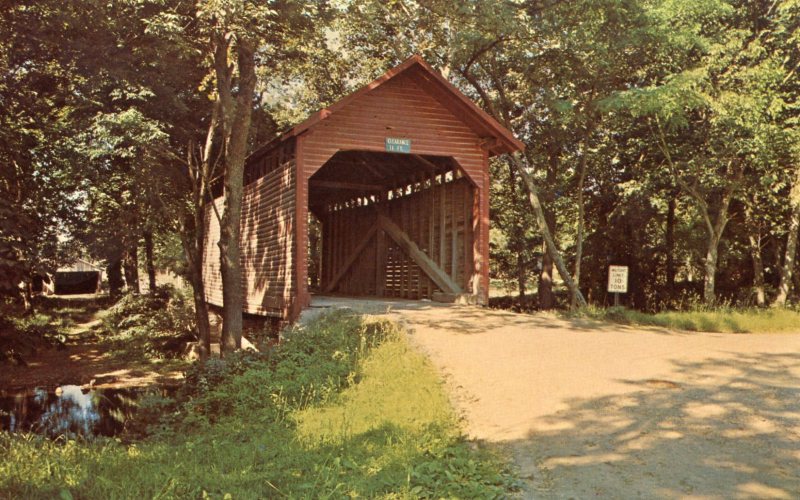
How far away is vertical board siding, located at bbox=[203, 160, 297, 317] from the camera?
13961 mm

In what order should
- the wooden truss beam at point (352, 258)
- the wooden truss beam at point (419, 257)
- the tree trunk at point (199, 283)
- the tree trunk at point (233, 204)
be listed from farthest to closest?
1. the wooden truss beam at point (352, 258)
2. the tree trunk at point (199, 283)
3. the wooden truss beam at point (419, 257)
4. the tree trunk at point (233, 204)

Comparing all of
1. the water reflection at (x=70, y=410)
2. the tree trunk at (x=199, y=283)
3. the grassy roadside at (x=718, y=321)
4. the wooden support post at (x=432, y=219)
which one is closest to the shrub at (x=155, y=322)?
the tree trunk at (x=199, y=283)

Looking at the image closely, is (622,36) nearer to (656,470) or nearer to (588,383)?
(588,383)

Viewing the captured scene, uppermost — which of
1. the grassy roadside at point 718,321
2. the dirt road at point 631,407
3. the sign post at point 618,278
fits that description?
the sign post at point 618,278

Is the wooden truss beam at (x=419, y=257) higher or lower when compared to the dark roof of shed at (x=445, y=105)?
lower

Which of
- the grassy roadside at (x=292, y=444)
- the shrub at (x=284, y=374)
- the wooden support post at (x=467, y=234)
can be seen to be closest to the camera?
the grassy roadside at (x=292, y=444)

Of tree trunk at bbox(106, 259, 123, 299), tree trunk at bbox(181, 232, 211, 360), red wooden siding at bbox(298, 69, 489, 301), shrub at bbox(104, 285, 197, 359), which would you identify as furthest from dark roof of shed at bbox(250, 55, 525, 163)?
tree trunk at bbox(106, 259, 123, 299)

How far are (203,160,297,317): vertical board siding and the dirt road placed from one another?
451 cm

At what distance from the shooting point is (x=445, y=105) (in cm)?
1473

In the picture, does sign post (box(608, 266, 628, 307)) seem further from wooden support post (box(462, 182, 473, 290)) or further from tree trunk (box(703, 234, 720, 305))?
tree trunk (box(703, 234, 720, 305))

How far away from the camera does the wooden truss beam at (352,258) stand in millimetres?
19078

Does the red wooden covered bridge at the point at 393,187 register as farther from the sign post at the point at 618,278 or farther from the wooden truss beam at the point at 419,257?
the sign post at the point at 618,278

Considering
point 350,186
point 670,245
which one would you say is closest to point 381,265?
point 350,186

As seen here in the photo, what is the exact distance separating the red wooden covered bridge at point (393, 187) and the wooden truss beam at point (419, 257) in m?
0.03
